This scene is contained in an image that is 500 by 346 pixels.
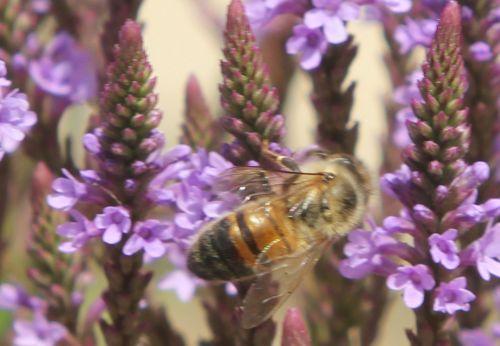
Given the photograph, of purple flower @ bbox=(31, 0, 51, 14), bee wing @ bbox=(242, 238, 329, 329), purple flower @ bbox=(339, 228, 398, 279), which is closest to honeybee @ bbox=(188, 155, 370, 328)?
bee wing @ bbox=(242, 238, 329, 329)

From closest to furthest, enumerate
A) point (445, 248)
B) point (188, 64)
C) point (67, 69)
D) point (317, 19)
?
point (445, 248)
point (317, 19)
point (67, 69)
point (188, 64)

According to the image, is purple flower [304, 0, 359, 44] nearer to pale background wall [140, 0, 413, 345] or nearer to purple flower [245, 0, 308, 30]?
purple flower [245, 0, 308, 30]

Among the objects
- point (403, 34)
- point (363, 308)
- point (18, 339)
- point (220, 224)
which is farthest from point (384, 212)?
point (18, 339)

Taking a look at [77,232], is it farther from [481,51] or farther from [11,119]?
[481,51]

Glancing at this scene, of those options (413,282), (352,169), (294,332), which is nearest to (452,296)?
(413,282)

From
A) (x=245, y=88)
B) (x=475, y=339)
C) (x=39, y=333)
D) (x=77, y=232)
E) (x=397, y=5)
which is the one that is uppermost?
(x=397, y=5)

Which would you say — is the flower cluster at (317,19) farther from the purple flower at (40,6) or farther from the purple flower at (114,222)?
the purple flower at (40,6)
